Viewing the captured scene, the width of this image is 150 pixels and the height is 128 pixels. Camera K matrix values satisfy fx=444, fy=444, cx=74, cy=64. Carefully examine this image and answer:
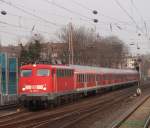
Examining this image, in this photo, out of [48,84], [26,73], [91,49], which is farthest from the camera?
[91,49]

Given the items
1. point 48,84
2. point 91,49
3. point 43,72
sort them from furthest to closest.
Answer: point 91,49 < point 43,72 < point 48,84

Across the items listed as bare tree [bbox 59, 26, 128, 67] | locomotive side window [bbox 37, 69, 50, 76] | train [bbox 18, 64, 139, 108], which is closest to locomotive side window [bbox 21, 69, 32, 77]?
train [bbox 18, 64, 139, 108]

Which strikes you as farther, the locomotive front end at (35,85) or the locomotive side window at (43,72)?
the locomotive side window at (43,72)

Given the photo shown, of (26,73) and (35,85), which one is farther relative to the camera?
(26,73)

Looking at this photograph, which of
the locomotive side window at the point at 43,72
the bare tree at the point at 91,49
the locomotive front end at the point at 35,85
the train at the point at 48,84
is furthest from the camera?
the bare tree at the point at 91,49

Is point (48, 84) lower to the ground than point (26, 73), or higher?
lower

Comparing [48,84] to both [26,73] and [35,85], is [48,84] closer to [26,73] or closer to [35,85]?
[35,85]

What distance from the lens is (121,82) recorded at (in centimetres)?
6800

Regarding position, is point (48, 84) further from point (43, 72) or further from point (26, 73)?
point (26, 73)

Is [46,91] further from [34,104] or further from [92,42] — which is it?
[92,42]

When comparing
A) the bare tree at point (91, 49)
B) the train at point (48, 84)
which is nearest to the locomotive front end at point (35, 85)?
the train at point (48, 84)

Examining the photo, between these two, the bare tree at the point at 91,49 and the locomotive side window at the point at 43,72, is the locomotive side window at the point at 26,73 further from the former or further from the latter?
the bare tree at the point at 91,49

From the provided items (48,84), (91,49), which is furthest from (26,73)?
(91,49)

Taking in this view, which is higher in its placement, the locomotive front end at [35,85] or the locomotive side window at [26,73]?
the locomotive side window at [26,73]
